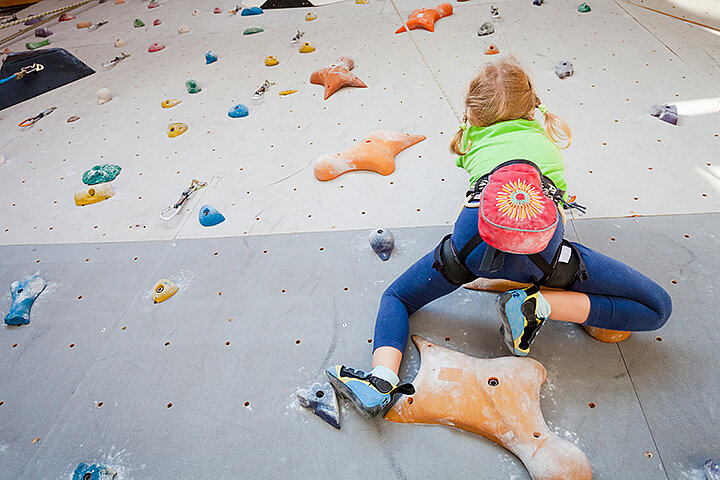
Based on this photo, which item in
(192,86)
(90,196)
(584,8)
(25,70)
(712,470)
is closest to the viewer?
(712,470)

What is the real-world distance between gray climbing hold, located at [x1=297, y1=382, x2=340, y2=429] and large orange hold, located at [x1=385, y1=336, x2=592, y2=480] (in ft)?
0.43

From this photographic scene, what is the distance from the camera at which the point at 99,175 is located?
7.09 ft

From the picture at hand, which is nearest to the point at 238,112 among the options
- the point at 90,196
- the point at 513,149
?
the point at 90,196

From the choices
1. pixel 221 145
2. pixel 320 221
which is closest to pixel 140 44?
pixel 221 145

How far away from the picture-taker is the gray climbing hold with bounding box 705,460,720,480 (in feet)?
2.97

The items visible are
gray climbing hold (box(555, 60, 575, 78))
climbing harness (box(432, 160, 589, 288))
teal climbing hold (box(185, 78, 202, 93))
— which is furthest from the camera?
teal climbing hold (box(185, 78, 202, 93))

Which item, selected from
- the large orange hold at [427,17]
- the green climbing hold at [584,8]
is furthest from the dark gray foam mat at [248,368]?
the green climbing hold at [584,8]

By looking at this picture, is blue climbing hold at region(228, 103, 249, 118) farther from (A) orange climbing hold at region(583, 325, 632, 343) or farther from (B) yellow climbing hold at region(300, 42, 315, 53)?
(A) orange climbing hold at region(583, 325, 632, 343)

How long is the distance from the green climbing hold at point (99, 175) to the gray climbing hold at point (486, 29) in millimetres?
2394

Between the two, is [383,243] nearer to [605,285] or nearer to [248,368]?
[248,368]

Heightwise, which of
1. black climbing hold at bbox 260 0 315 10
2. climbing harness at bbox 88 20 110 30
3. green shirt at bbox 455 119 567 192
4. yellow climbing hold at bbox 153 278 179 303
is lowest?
yellow climbing hold at bbox 153 278 179 303

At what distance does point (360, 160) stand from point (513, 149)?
918mm

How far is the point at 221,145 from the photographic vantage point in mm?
2318

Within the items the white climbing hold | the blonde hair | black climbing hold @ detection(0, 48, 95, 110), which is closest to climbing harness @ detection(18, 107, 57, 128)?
the white climbing hold
